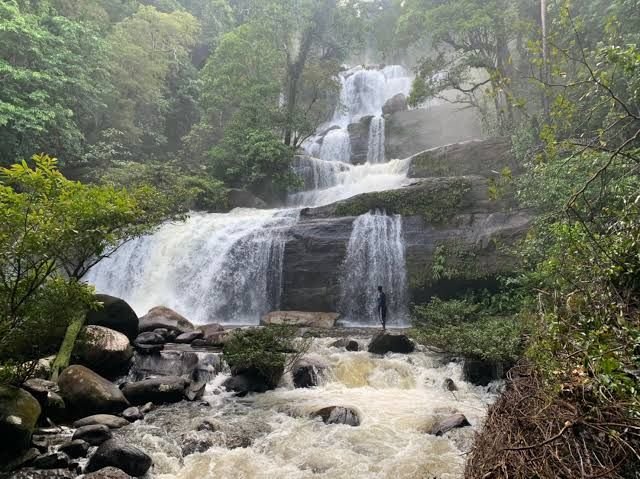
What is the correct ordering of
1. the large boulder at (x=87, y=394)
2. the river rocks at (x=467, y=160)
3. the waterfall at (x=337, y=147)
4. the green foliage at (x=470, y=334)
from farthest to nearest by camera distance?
the waterfall at (x=337, y=147), the river rocks at (x=467, y=160), the green foliage at (x=470, y=334), the large boulder at (x=87, y=394)

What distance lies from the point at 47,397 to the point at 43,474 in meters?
1.85

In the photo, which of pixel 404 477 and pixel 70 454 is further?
pixel 70 454

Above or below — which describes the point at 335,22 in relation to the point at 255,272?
above

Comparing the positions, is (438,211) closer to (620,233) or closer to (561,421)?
(620,233)

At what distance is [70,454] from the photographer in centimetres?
579

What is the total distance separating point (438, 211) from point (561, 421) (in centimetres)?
1465

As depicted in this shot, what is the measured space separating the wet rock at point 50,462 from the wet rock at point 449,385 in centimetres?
689

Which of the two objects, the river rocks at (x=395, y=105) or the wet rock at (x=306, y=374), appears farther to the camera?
the river rocks at (x=395, y=105)

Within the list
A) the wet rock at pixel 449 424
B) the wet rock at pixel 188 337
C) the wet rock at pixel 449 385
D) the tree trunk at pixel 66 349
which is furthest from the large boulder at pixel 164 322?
the wet rock at pixel 449 424

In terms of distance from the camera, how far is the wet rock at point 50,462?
543cm

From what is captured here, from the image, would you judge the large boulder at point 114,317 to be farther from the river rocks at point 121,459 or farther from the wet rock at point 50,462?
the river rocks at point 121,459

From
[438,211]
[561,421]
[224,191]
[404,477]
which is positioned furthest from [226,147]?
[561,421]

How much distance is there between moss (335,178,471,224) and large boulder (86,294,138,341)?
33.3 ft

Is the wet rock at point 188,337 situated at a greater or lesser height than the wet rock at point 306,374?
greater
